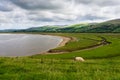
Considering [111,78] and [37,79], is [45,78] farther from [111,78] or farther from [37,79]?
[111,78]

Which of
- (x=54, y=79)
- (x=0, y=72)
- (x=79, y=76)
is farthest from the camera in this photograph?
(x=0, y=72)

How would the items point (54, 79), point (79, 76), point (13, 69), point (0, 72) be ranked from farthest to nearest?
point (13, 69), point (0, 72), point (79, 76), point (54, 79)

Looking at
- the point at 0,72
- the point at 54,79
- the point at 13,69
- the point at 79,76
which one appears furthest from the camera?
the point at 13,69

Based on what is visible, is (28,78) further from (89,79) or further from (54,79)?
(89,79)

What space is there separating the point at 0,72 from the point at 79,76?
5007 millimetres

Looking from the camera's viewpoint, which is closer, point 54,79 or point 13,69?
point 54,79

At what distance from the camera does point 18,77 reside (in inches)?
457

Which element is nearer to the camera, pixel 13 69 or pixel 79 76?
pixel 79 76

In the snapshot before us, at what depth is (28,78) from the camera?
11.6 metres

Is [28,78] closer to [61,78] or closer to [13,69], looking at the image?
[61,78]

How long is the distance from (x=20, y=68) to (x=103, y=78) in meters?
6.01

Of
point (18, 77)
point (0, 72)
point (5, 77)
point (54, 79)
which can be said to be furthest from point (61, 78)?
point (0, 72)

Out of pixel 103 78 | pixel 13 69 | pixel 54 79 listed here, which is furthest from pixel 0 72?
pixel 103 78

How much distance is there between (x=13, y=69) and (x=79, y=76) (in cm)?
494
